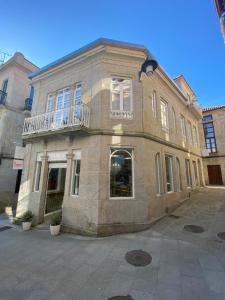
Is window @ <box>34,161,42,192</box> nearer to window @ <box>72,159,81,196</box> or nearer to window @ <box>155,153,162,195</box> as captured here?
window @ <box>72,159,81,196</box>

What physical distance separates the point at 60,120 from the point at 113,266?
690 centimetres

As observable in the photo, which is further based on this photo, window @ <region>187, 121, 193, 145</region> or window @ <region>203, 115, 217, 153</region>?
window @ <region>203, 115, 217, 153</region>

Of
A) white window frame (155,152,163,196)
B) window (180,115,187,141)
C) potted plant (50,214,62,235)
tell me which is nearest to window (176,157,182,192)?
white window frame (155,152,163,196)

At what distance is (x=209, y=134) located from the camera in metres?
19.3

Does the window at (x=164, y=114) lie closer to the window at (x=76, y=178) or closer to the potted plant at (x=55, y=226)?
the window at (x=76, y=178)

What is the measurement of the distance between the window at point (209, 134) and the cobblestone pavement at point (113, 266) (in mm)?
14362

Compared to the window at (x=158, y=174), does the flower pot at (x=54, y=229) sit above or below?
below

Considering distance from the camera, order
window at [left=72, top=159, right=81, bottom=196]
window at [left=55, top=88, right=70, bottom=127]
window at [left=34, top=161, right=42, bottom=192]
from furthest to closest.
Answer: window at [left=34, top=161, right=42, bottom=192], window at [left=55, top=88, right=70, bottom=127], window at [left=72, top=159, right=81, bottom=196]

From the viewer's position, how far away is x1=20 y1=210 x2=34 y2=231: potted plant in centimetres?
742

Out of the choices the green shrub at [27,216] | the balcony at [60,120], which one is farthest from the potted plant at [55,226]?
the balcony at [60,120]

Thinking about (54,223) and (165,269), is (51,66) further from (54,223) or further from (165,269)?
(165,269)

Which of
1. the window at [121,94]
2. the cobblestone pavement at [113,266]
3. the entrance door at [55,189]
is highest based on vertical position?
the window at [121,94]

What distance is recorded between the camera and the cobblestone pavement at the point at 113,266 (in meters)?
3.32

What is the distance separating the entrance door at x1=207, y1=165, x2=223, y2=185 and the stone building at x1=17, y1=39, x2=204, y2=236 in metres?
10.6
